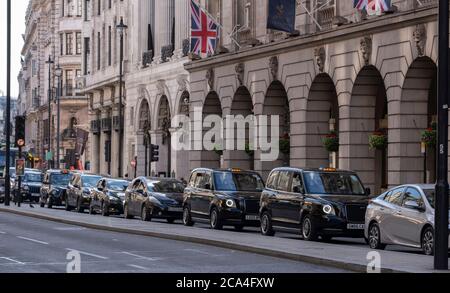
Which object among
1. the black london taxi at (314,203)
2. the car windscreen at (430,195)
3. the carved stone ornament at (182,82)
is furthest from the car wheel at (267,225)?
the carved stone ornament at (182,82)

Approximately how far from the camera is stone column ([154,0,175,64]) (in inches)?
Answer: 2869

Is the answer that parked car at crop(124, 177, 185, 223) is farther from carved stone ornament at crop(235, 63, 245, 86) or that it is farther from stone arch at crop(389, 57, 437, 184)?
carved stone ornament at crop(235, 63, 245, 86)

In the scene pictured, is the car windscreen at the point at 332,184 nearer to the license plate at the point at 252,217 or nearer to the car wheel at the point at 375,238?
the car wheel at the point at 375,238

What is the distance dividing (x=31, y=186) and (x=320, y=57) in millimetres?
27839

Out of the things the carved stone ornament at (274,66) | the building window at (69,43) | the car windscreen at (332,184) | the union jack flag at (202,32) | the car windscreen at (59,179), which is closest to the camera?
the car windscreen at (332,184)

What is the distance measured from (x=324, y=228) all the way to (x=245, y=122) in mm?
24996

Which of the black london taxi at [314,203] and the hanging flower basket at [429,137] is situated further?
the hanging flower basket at [429,137]

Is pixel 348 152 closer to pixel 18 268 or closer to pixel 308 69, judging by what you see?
pixel 308 69

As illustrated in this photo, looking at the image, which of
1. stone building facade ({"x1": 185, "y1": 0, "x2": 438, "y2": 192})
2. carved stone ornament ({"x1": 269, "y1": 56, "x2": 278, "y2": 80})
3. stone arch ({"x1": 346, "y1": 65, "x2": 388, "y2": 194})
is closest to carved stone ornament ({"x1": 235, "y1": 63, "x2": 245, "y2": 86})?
stone building facade ({"x1": 185, "y1": 0, "x2": 438, "y2": 192})

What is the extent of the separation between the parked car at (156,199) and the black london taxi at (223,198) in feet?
9.92

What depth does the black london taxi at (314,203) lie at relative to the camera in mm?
31641

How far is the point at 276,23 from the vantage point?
153 ft

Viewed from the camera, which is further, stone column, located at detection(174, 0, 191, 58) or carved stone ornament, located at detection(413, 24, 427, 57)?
stone column, located at detection(174, 0, 191, 58)

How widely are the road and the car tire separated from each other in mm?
3445
